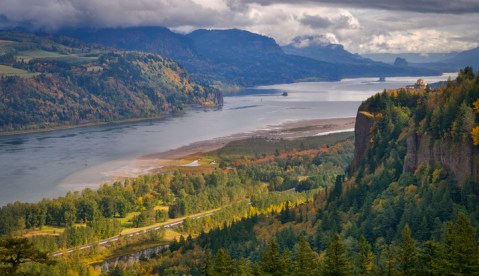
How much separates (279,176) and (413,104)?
50017mm

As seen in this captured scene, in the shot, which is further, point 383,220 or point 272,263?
point 383,220

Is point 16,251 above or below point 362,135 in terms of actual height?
above

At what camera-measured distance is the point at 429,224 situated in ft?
193

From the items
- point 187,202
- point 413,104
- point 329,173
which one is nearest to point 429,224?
point 413,104

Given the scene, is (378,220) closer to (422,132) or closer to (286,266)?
(422,132)

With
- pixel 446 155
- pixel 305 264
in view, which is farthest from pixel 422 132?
pixel 305 264

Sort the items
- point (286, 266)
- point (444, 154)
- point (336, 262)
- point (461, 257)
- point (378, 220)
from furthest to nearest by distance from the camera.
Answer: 1. point (444, 154)
2. point (378, 220)
3. point (286, 266)
4. point (336, 262)
5. point (461, 257)

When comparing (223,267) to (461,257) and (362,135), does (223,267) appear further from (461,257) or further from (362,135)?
(362,135)

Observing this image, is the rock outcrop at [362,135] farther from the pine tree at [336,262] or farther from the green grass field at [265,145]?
the green grass field at [265,145]

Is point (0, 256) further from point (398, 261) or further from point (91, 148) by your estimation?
point (91, 148)

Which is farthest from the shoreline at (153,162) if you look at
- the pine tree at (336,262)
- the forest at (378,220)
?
the pine tree at (336,262)

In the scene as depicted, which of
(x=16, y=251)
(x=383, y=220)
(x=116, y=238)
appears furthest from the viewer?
(x=116, y=238)

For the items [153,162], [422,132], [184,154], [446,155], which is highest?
[422,132]

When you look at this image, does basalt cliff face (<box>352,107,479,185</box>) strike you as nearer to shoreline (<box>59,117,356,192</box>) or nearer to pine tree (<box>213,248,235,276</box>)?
pine tree (<box>213,248,235,276</box>)
